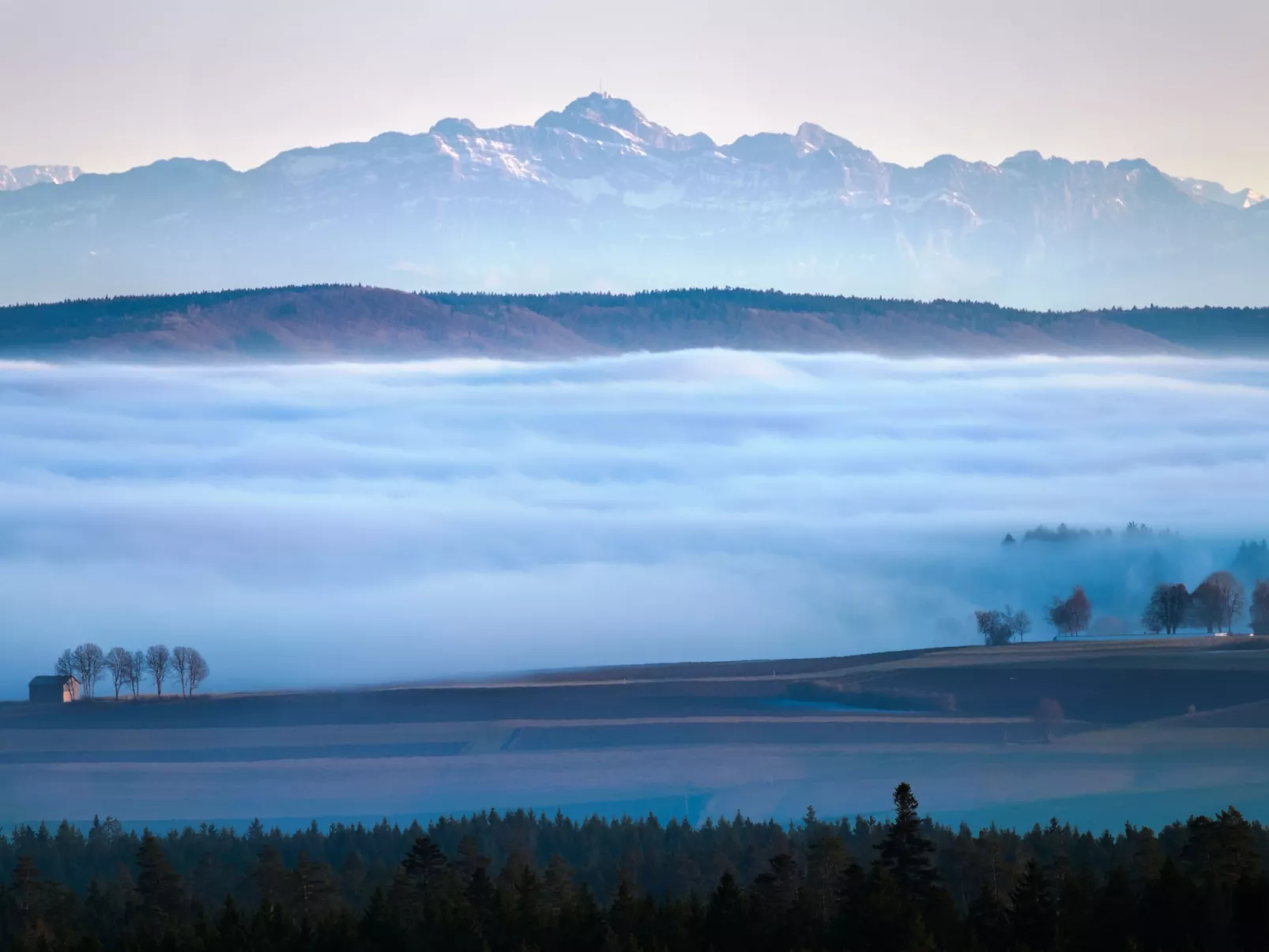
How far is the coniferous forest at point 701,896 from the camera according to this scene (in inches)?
3211

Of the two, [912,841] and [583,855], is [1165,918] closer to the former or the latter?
[912,841]

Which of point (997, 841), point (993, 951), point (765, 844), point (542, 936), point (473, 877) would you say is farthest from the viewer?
point (765, 844)

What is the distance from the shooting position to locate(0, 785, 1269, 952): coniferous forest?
8156 cm

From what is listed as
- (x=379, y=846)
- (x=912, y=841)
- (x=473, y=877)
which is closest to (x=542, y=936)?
(x=473, y=877)

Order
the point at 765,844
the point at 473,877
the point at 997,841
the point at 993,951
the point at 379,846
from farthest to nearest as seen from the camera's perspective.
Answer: the point at 379,846 → the point at 765,844 → the point at 997,841 → the point at 473,877 → the point at 993,951

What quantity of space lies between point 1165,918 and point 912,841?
39.6 feet

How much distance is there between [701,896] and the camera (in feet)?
396

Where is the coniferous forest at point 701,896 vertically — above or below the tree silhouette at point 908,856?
below

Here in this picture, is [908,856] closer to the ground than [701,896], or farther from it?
farther from it

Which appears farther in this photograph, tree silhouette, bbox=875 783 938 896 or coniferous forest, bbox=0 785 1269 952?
tree silhouette, bbox=875 783 938 896

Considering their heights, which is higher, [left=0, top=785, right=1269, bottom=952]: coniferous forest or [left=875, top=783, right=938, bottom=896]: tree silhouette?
[left=875, top=783, right=938, bottom=896]: tree silhouette

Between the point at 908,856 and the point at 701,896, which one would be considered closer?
the point at 908,856

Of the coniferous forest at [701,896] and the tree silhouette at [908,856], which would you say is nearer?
the coniferous forest at [701,896]

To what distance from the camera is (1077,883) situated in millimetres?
94750
